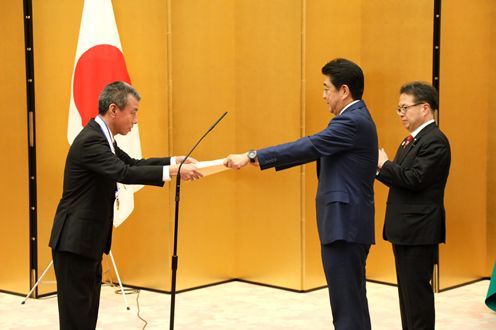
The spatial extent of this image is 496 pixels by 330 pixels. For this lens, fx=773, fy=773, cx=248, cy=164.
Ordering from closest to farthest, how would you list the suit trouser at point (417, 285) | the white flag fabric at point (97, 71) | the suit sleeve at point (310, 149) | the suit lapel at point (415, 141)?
the suit sleeve at point (310, 149)
the suit trouser at point (417, 285)
the suit lapel at point (415, 141)
the white flag fabric at point (97, 71)

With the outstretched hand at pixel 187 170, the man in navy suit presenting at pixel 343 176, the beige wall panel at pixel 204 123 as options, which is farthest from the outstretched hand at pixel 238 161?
the beige wall panel at pixel 204 123

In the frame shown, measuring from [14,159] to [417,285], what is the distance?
3035mm

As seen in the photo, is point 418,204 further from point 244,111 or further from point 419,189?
point 244,111

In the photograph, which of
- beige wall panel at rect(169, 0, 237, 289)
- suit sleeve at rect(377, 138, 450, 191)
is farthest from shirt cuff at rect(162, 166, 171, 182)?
beige wall panel at rect(169, 0, 237, 289)

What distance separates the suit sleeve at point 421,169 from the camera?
378 centimetres

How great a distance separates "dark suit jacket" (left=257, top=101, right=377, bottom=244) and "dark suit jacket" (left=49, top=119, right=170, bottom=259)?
1.93 feet

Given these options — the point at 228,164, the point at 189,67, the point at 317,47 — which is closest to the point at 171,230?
the point at 189,67

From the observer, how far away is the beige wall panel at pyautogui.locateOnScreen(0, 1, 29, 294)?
5301mm

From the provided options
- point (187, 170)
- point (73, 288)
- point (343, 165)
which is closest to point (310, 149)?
point (343, 165)

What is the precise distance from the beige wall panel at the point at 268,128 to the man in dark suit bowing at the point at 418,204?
163cm

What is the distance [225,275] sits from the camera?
593 centimetres

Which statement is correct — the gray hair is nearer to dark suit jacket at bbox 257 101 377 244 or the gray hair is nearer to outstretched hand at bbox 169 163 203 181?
outstretched hand at bbox 169 163 203 181

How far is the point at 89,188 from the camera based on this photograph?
10.9 feet

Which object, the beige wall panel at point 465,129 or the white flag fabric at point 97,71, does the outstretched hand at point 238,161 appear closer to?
the white flag fabric at point 97,71
